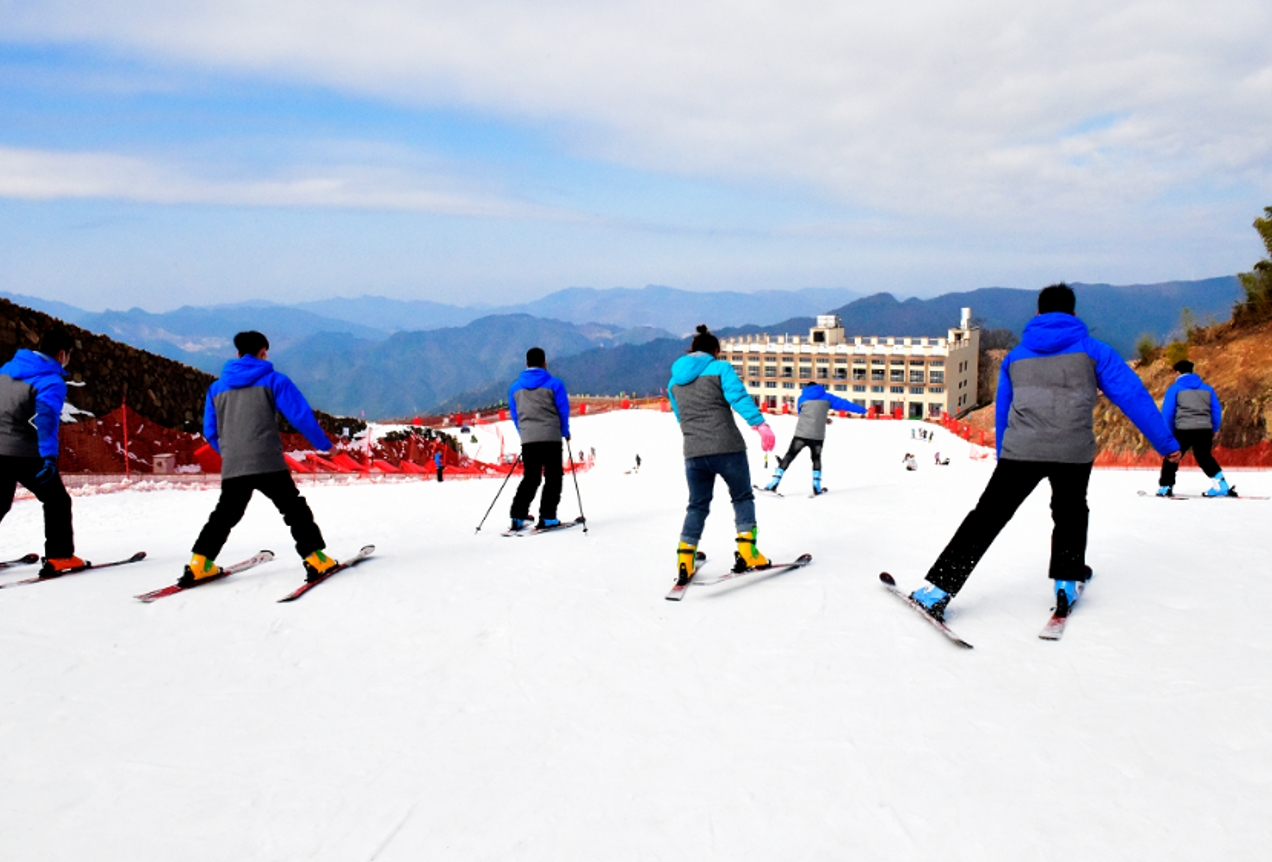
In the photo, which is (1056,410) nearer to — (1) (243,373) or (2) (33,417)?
(1) (243,373)

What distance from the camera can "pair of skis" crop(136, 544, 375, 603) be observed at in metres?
5.44

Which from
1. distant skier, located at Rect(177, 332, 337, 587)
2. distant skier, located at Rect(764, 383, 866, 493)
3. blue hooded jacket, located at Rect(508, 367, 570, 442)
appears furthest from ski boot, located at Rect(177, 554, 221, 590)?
distant skier, located at Rect(764, 383, 866, 493)

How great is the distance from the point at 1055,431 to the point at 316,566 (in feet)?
17.4

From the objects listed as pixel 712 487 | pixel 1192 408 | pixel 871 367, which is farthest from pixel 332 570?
pixel 871 367

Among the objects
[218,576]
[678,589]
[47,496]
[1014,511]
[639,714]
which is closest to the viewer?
[639,714]

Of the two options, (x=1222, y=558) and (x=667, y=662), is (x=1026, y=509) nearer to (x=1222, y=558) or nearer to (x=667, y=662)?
(x=1222, y=558)

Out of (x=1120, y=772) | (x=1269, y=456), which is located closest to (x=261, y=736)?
(x=1120, y=772)

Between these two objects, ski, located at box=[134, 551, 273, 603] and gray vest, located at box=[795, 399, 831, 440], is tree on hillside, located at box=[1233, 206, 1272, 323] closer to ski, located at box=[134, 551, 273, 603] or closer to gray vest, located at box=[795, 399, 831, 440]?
gray vest, located at box=[795, 399, 831, 440]

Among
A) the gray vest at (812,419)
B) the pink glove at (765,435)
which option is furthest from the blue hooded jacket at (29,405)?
the gray vest at (812,419)

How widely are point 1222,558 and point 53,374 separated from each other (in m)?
9.48

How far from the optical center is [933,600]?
457 cm

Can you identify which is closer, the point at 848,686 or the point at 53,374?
the point at 848,686

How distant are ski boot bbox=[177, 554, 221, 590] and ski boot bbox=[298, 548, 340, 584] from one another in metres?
0.72

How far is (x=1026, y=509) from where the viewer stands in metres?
8.25
